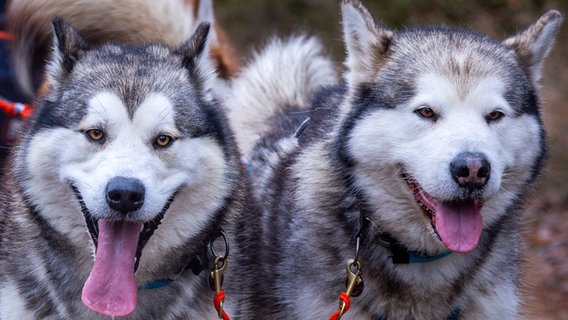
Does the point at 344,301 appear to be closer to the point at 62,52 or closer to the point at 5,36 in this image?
the point at 62,52

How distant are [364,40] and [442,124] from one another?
Result: 673 millimetres

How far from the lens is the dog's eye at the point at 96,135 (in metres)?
3.88

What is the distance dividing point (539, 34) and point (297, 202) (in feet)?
4.84

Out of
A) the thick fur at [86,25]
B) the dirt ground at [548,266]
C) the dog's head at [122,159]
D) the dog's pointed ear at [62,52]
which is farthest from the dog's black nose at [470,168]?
the dirt ground at [548,266]

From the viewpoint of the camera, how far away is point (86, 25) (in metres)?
5.64

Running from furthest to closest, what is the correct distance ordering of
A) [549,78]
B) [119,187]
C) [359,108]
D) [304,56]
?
[549,78] < [304,56] < [359,108] < [119,187]

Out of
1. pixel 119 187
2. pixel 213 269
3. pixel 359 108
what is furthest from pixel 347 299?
pixel 119 187

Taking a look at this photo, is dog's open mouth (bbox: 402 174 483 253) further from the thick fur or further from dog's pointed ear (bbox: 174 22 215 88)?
the thick fur

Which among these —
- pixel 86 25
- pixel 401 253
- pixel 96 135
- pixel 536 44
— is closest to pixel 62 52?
pixel 96 135

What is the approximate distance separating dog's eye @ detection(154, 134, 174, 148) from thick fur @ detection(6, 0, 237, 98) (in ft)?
5.71

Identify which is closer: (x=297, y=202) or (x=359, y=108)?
(x=359, y=108)

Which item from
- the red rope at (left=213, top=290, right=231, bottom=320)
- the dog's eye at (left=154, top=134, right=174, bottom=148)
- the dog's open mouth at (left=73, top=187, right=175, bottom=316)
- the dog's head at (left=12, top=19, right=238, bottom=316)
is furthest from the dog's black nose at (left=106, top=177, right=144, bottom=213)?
the red rope at (left=213, top=290, right=231, bottom=320)

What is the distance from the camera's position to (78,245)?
4.03 metres

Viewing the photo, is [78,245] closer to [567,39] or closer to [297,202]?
[297,202]
